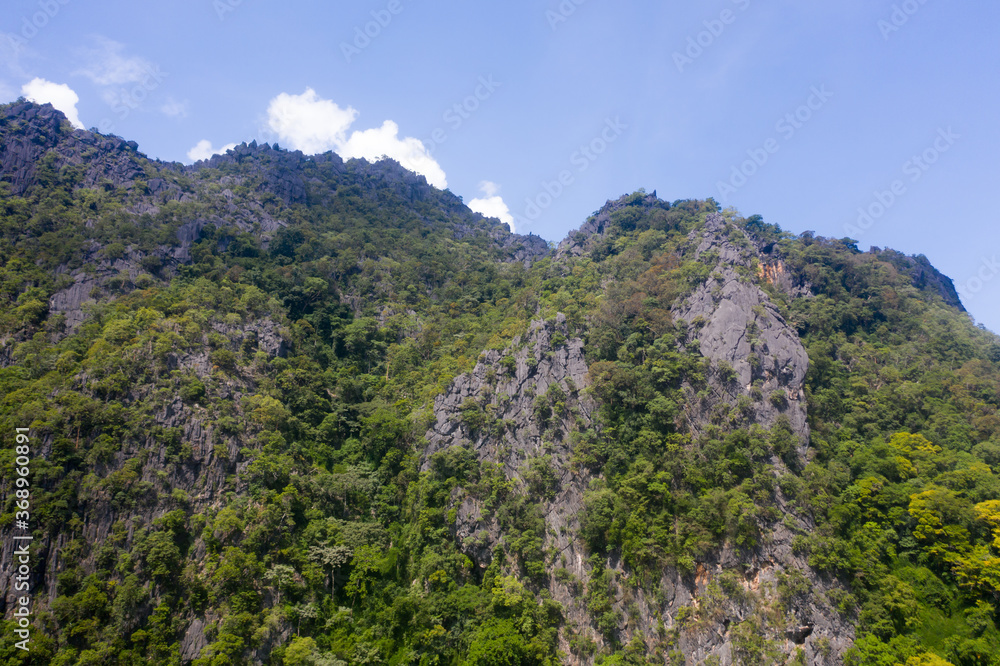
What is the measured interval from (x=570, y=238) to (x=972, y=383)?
45770 mm

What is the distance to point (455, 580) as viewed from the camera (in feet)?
108

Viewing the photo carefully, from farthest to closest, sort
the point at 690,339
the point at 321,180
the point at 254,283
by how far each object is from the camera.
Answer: the point at 321,180
the point at 254,283
the point at 690,339

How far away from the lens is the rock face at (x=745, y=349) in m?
34.6

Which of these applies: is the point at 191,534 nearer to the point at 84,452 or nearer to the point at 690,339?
the point at 84,452

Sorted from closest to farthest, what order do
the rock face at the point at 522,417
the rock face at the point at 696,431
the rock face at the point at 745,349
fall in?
1. the rock face at the point at 696,431
2. the rock face at the point at 745,349
3. the rock face at the point at 522,417

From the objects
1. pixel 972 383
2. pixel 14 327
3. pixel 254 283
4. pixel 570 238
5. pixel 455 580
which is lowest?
pixel 455 580

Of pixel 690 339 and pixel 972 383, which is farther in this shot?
pixel 690 339

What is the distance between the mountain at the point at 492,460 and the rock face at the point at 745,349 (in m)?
0.25

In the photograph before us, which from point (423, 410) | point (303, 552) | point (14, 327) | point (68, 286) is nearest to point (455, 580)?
point (303, 552)

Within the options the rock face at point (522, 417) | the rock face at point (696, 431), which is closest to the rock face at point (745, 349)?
the rock face at point (696, 431)

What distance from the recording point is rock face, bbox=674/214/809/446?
34562mm

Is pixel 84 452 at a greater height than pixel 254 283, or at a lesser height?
lesser

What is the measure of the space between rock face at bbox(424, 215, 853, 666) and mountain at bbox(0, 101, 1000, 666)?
0.18m

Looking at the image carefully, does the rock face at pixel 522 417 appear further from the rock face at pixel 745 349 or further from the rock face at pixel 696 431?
the rock face at pixel 745 349
